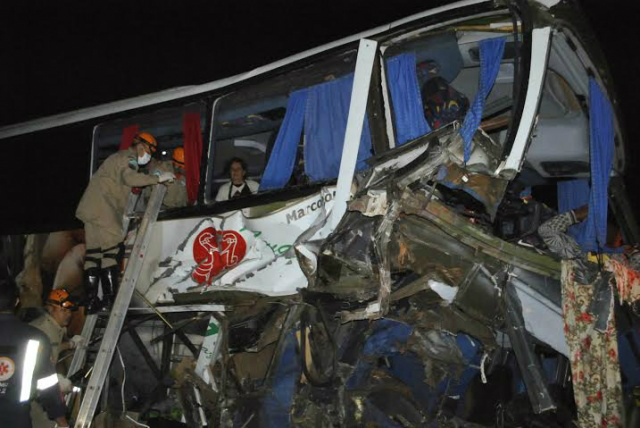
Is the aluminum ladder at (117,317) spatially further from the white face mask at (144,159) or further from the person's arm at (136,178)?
the white face mask at (144,159)

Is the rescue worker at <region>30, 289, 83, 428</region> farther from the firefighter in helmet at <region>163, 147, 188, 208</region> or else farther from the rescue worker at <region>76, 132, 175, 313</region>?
the firefighter in helmet at <region>163, 147, 188, 208</region>

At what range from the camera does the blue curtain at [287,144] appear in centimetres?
588

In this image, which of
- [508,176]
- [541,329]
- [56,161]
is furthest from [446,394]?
[56,161]

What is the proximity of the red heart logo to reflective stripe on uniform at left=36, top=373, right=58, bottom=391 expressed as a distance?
1.43 m

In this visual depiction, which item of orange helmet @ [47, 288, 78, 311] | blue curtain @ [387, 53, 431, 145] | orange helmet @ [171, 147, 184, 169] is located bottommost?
orange helmet @ [47, 288, 78, 311]

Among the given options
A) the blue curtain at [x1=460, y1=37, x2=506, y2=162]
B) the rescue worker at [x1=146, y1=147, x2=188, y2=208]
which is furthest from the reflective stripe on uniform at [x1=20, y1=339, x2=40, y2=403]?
the blue curtain at [x1=460, y1=37, x2=506, y2=162]

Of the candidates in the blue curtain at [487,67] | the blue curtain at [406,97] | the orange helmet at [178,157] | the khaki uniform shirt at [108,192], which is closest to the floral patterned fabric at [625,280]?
the blue curtain at [487,67]

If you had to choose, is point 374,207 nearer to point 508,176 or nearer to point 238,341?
point 508,176

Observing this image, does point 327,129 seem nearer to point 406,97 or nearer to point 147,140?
point 406,97

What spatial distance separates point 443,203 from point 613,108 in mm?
2518

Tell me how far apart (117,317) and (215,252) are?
45.2 inches

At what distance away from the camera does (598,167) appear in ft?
18.7

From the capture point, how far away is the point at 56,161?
8.36m

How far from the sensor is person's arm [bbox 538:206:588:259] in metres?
5.72
